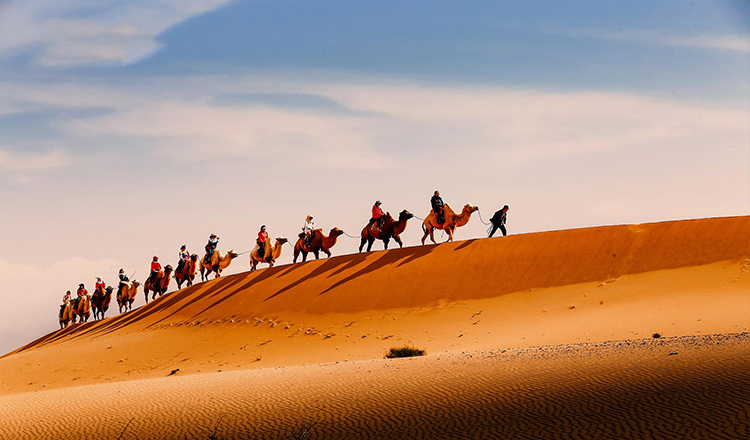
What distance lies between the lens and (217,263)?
36.2 meters

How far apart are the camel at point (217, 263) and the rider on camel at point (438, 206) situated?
48.5 ft

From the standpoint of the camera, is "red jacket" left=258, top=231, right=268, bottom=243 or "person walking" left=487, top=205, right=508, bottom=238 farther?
"red jacket" left=258, top=231, right=268, bottom=243

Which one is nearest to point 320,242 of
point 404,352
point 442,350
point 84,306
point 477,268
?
point 477,268

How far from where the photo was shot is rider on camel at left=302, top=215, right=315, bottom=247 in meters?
31.7

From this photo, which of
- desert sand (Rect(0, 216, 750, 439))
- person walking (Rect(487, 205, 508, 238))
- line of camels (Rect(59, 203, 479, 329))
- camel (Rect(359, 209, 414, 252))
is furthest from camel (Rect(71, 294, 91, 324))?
person walking (Rect(487, 205, 508, 238))

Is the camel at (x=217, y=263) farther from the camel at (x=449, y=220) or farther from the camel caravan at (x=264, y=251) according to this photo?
the camel at (x=449, y=220)

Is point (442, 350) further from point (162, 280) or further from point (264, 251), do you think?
point (162, 280)

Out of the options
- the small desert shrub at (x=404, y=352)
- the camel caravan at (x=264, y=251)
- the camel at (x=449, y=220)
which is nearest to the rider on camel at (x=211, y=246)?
the camel caravan at (x=264, y=251)

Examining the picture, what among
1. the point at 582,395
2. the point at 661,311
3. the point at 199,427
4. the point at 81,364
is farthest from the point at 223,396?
the point at 81,364

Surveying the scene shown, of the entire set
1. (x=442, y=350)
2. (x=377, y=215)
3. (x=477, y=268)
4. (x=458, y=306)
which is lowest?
(x=442, y=350)

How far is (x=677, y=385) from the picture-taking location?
328 inches

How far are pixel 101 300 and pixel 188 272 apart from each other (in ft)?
31.0

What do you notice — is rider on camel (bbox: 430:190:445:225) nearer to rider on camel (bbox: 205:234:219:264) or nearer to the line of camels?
the line of camels

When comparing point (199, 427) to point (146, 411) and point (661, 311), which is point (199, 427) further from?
point (661, 311)
